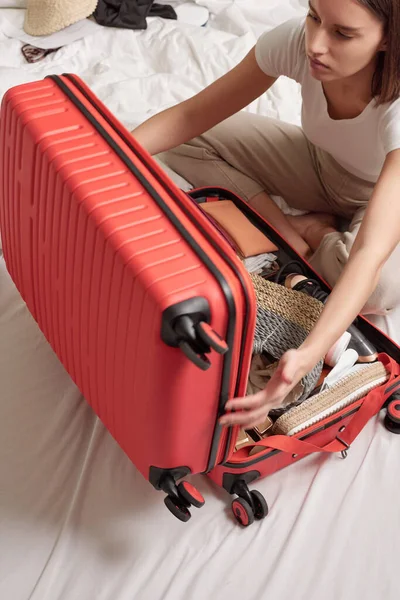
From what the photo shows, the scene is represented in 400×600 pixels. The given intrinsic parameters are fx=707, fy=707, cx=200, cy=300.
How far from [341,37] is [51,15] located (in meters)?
1.05

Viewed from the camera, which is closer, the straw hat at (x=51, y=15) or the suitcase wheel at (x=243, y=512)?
the suitcase wheel at (x=243, y=512)

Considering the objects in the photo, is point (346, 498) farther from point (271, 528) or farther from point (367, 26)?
point (367, 26)

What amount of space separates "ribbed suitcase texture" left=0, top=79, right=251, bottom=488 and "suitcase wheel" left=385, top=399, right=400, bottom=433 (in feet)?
1.21

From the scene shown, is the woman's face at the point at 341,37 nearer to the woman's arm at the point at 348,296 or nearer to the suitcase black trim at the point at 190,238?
the woman's arm at the point at 348,296

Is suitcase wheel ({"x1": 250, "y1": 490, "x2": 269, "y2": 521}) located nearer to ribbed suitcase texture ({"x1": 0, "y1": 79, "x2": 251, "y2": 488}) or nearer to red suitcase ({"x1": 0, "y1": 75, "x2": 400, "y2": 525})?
red suitcase ({"x1": 0, "y1": 75, "x2": 400, "y2": 525})

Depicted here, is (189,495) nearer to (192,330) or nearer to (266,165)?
(192,330)

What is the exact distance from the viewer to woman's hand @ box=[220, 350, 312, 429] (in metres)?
0.79

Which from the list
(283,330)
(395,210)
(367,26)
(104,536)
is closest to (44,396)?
(104,536)

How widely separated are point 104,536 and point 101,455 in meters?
0.13

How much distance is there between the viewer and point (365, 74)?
1.05 meters

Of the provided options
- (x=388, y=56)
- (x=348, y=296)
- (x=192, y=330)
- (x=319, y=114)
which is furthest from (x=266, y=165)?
(x=192, y=330)

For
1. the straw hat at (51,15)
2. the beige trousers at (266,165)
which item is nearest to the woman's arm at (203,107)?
the beige trousers at (266,165)

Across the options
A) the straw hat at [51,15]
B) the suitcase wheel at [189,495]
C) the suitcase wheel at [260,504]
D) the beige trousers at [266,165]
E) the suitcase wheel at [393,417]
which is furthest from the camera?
the straw hat at [51,15]

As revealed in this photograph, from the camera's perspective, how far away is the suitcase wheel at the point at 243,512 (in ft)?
3.25
